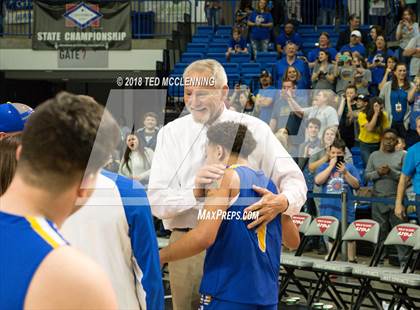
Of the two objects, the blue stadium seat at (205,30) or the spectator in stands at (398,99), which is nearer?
the spectator in stands at (398,99)

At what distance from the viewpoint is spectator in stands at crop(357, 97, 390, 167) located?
10.3 metres

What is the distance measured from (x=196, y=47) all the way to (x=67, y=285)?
13637 millimetres

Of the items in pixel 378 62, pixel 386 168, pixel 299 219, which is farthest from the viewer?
pixel 378 62

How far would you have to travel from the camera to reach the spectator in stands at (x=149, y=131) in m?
5.17

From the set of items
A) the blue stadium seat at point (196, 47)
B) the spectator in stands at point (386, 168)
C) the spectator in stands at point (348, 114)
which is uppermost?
the blue stadium seat at point (196, 47)

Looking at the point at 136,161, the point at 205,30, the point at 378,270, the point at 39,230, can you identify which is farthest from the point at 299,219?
the point at 205,30

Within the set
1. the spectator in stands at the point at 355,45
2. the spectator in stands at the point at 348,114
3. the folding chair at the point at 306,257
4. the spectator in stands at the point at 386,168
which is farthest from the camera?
the spectator in stands at the point at 355,45

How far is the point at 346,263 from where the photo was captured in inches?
301

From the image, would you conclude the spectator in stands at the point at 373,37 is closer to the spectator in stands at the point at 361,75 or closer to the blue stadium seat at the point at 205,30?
the spectator in stands at the point at 361,75

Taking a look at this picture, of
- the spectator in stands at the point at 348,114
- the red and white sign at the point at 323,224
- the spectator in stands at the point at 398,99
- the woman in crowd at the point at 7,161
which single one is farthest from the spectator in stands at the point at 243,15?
the woman in crowd at the point at 7,161

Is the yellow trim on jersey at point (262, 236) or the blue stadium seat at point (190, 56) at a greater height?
the blue stadium seat at point (190, 56)

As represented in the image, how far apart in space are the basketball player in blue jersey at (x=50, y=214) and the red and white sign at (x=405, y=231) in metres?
6.06

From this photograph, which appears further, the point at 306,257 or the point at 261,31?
the point at 261,31

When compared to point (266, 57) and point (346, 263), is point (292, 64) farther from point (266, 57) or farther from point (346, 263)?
point (346, 263)
